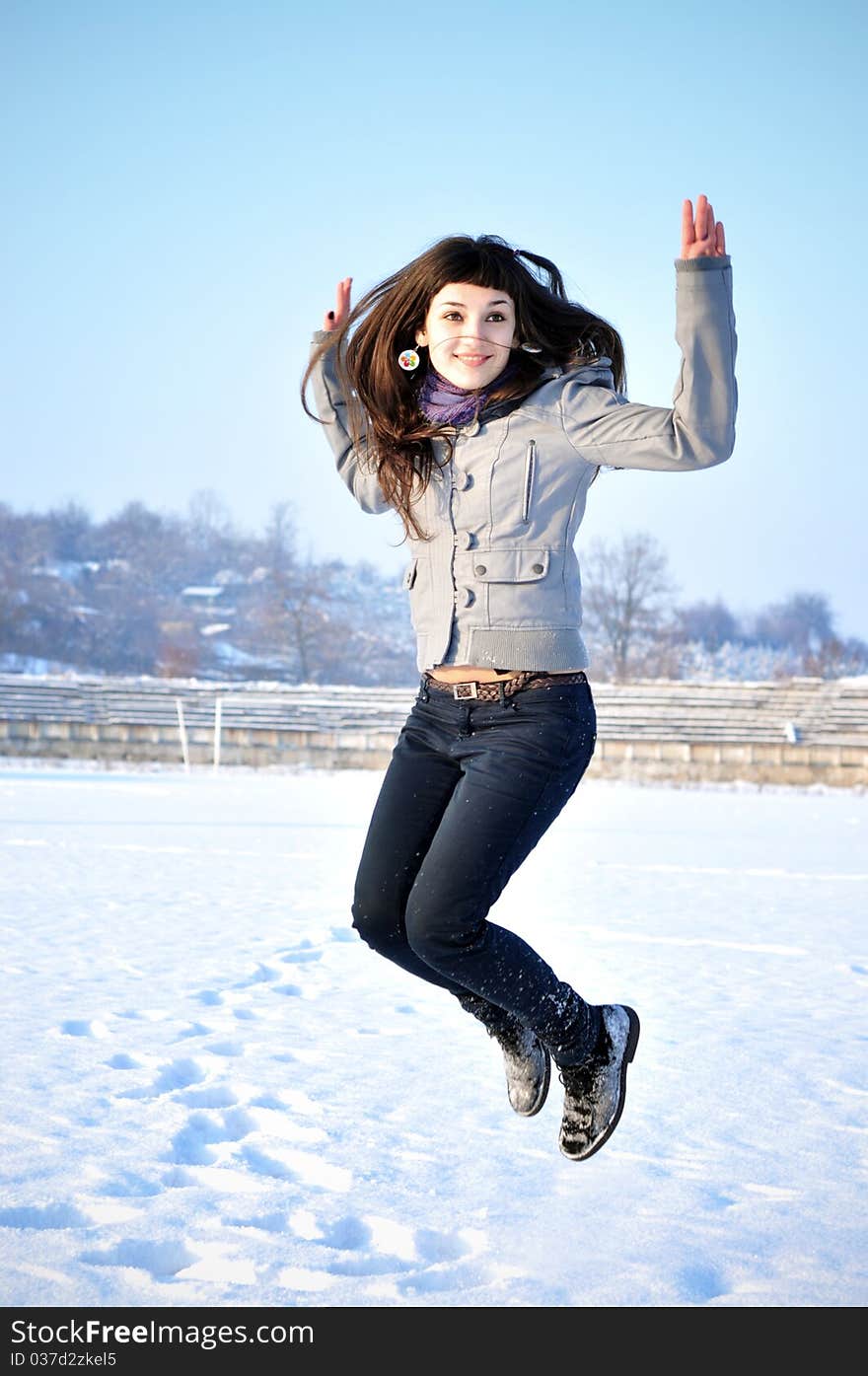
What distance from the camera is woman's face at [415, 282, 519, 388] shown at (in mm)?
2807

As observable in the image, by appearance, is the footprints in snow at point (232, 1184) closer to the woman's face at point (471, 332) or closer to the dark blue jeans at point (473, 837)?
the dark blue jeans at point (473, 837)

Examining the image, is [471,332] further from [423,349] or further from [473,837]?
[473,837]

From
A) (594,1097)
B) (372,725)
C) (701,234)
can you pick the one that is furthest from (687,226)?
(372,725)

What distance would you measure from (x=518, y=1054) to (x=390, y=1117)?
37 centimetres

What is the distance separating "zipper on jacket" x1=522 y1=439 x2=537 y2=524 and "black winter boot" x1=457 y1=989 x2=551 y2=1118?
1.06 meters

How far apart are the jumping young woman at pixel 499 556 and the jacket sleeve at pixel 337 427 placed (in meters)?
0.04

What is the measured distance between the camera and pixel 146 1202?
8.21 ft

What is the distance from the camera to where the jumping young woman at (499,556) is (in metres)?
2.60

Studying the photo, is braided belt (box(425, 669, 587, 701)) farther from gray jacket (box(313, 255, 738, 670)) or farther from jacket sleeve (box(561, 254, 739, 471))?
jacket sleeve (box(561, 254, 739, 471))

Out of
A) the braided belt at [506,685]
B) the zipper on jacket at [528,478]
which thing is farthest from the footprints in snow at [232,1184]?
the zipper on jacket at [528,478]

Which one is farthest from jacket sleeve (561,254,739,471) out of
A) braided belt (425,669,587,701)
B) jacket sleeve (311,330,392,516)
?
jacket sleeve (311,330,392,516)

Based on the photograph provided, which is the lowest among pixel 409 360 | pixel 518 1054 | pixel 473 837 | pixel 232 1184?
pixel 232 1184

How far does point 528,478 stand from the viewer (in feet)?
8.75

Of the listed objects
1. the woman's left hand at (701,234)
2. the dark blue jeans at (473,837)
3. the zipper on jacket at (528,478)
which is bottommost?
the dark blue jeans at (473,837)
